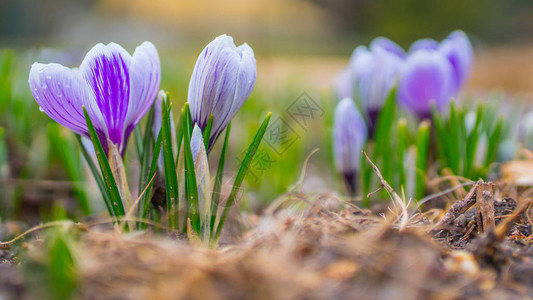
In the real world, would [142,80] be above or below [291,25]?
above

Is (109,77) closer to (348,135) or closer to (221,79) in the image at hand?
(221,79)

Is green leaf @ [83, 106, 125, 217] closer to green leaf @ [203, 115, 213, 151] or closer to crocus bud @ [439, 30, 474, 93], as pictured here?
green leaf @ [203, 115, 213, 151]

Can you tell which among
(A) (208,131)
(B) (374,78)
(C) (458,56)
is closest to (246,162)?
(A) (208,131)

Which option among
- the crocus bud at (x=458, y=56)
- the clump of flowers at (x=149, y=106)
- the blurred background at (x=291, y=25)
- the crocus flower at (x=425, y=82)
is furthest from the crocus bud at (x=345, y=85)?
the blurred background at (x=291, y=25)

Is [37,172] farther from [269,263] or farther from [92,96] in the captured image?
Answer: [269,263]

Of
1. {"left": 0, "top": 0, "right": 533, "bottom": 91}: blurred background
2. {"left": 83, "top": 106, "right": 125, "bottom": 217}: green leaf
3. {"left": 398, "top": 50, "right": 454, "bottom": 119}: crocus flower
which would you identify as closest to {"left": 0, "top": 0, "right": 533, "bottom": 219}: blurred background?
{"left": 0, "top": 0, "right": 533, "bottom": 91}: blurred background
